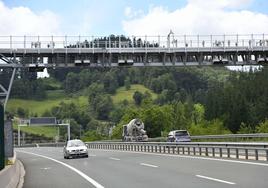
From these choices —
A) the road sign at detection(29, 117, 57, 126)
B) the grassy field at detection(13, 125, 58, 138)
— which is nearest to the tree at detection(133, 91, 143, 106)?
the grassy field at detection(13, 125, 58, 138)

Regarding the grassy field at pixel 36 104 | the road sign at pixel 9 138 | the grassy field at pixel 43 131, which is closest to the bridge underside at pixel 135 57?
the road sign at pixel 9 138

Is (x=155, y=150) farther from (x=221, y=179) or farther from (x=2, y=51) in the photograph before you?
(x=221, y=179)

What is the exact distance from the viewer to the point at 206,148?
30531 millimetres

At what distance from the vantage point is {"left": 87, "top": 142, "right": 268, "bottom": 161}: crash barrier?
2491 cm

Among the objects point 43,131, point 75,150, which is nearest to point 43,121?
point 43,131

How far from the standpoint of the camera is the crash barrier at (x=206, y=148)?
2491cm

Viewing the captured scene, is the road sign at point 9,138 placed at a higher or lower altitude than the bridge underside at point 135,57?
lower

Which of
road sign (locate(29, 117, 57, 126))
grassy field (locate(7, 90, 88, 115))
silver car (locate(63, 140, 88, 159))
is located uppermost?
grassy field (locate(7, 90, 88, 115))

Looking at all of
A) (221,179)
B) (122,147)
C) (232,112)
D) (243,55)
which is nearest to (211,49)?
(243,55)

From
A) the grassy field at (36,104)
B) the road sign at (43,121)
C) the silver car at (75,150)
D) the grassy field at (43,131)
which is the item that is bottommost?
the grassy field at (43,131)

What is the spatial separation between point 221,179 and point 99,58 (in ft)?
109

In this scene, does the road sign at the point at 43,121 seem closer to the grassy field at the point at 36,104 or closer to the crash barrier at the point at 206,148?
the grassy field at the point at 36,104

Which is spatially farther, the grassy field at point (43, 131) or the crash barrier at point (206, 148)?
the grassy field at point (43, 131)

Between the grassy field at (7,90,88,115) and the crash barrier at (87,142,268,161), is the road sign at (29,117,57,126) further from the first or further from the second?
the crash barrier at (87,142,268,161)
